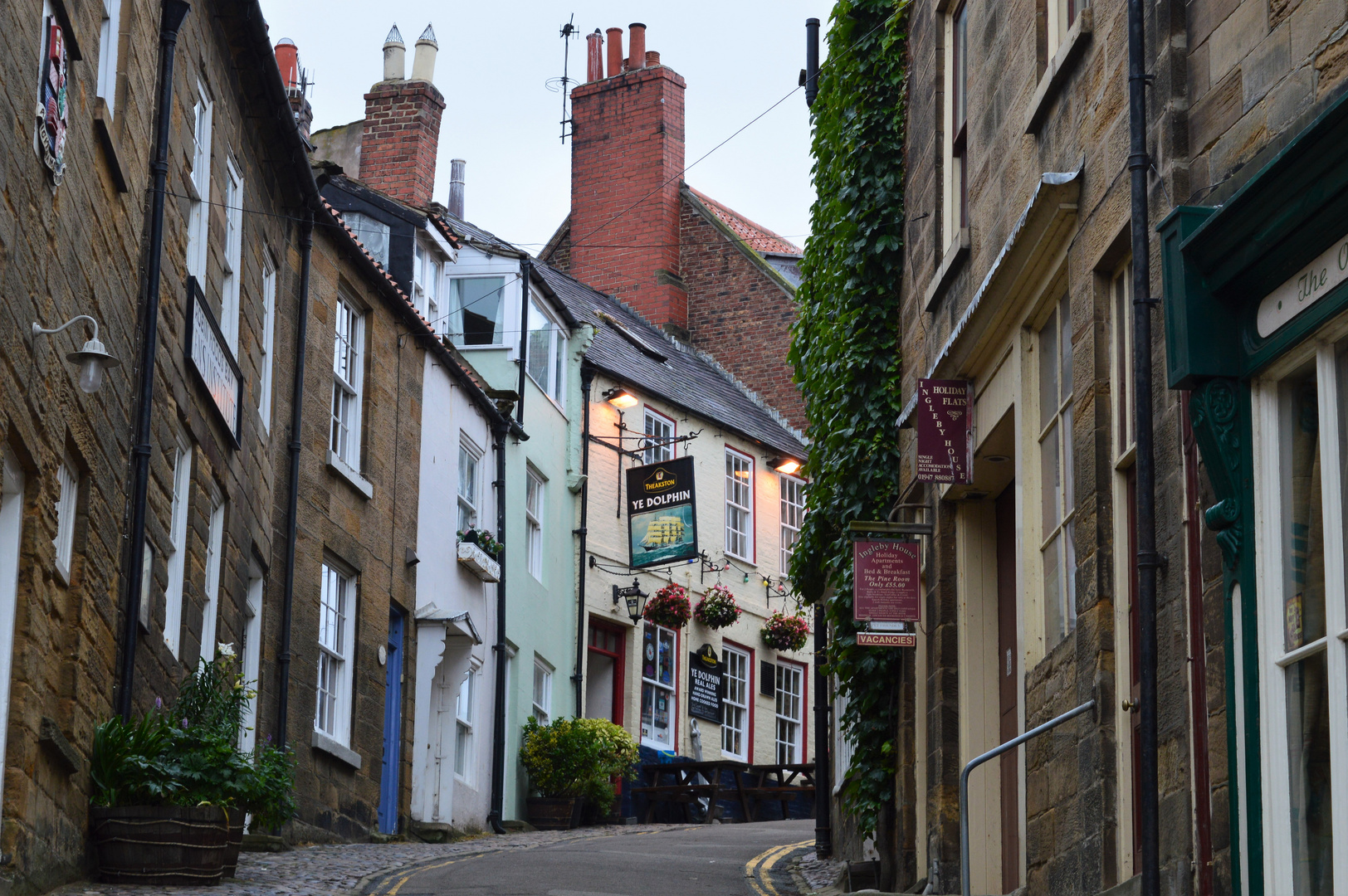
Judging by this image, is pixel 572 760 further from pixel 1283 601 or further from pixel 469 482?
pixel 1283 601

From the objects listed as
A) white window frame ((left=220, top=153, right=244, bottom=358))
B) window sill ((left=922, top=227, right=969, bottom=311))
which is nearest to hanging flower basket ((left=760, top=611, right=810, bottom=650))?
white window frame ((left=220, top=153, right=244, bottom=358))

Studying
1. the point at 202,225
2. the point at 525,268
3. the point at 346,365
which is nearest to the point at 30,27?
the point at 202,225

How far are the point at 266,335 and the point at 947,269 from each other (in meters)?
7.09

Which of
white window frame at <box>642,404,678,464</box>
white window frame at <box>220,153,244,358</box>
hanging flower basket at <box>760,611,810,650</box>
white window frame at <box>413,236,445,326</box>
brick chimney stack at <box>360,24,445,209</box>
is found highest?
brick chimney stack at <box>360,24,445,209</box>

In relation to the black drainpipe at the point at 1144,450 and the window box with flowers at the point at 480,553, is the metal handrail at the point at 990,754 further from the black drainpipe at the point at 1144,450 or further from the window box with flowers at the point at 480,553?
the window box with flowers at the point at 480,553

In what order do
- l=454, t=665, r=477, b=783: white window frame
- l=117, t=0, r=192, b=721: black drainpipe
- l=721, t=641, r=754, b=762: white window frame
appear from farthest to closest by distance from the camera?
l=721, t=641, r=754, b=762: white window frame < l=454, t=665, r=477, b=783: white window frame < l=117, t=0, r=192, b=721: black drainpipe

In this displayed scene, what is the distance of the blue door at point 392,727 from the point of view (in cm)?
1764

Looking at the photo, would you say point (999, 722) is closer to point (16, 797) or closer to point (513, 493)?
point (16, 797)

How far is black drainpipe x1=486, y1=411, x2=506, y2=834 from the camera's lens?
20.5m

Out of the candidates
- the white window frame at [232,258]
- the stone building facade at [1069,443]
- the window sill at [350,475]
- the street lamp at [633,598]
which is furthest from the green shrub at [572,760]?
the stone building facade at [1069,443]

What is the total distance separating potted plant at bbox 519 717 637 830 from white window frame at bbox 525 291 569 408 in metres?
4.51

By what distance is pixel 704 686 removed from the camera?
1019 inches

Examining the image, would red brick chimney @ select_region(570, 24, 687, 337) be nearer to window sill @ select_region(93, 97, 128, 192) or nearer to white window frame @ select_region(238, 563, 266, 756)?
white window frame @ select_region(238, 563, 266, 756)

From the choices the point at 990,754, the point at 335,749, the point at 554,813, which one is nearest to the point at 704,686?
the point at 554,813
